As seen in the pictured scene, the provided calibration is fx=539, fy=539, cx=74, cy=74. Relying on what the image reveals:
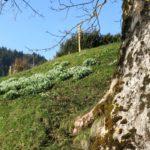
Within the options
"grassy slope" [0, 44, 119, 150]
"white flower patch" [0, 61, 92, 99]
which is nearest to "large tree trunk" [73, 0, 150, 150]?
"grassy slope" [0, 44, 119, 150]

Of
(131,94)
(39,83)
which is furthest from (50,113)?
(131,94)

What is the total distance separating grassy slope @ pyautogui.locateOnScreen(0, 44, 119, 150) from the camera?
53.9 feet

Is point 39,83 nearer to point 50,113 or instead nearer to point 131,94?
point 50,113

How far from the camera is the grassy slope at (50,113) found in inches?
647

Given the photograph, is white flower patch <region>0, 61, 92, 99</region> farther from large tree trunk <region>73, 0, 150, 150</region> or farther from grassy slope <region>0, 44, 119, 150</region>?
large tree trunk <region>73, 0, 150, 150</region>

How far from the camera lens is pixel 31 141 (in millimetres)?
16531

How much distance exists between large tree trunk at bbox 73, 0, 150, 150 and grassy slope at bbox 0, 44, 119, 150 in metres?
7.57

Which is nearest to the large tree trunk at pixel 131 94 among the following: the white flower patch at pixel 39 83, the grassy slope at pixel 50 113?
the grassy slope at pixel 50 113

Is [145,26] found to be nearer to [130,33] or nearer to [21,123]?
[130,33]

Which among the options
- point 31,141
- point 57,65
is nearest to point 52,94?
point 31,141

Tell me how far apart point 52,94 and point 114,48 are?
10.3 meters

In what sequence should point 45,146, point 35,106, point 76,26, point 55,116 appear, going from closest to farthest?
point 76,26, point 45,146, point 55,116, point 35,106

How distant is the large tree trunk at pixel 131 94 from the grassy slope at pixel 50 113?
7.57 metres

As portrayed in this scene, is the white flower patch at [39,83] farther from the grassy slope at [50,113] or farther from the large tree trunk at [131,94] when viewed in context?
the large tree trunk at [131,94]
